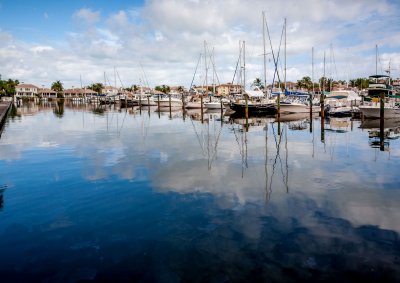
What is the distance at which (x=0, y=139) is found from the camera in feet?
79.0

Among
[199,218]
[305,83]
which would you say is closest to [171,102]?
[199,218]

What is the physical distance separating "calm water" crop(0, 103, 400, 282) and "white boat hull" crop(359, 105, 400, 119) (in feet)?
90.7

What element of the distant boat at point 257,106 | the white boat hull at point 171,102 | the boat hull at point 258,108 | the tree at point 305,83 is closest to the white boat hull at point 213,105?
the distant boat at point 257,106

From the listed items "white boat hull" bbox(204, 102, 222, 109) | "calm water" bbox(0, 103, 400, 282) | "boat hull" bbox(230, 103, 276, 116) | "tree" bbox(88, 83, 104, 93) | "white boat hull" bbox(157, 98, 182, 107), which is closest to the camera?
"calm water" bbox(0, 103, 400, 282)

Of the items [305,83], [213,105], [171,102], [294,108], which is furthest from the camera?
[305,83]

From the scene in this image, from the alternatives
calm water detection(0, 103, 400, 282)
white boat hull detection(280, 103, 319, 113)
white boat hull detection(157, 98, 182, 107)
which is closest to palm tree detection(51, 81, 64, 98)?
white boat hull detection(157, 98, 182, 107)

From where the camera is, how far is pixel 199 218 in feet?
28.0

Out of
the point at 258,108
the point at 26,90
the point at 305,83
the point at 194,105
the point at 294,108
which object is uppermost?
the point at 26,90

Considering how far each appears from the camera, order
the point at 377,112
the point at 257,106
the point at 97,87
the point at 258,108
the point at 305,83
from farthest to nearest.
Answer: the point at 97,87 < the point at 305,83 < the point at 258,108 < the point at 257,106 < the point at 377,112

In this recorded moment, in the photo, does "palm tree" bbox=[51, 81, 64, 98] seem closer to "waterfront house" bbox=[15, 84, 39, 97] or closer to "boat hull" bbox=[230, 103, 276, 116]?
"waterfront house" bbox=[15, 84, 39, 97]

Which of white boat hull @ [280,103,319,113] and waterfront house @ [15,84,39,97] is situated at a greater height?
waterfront house @ [15,84,39,97]

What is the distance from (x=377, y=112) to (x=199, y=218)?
134 ft

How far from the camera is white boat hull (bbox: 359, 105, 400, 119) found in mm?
40375

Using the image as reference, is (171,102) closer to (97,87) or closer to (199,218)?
(199,218)
